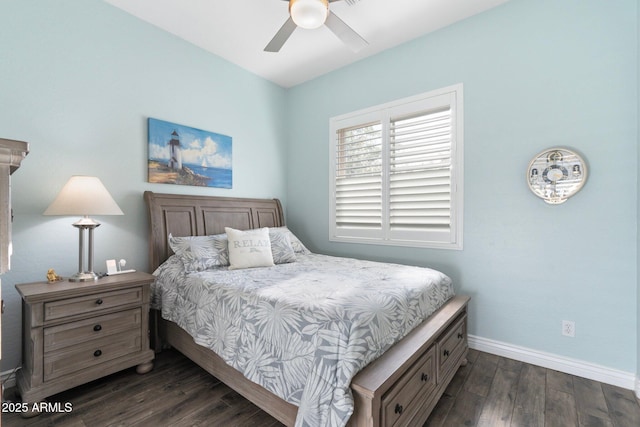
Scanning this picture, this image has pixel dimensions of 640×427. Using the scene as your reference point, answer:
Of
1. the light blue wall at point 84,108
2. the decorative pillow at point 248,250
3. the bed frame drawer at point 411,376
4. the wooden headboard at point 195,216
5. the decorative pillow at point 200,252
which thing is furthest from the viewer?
the wooden headboard at point 195,216

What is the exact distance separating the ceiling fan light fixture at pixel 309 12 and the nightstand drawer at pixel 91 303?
7.20 ft

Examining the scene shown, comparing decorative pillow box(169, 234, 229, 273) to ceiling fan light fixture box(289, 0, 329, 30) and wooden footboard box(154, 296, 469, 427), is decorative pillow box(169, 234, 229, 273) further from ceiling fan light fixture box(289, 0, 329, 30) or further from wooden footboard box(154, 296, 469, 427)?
ceiling fan light fixture box(289, 0, 329, 30)

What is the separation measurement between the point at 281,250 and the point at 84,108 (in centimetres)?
199

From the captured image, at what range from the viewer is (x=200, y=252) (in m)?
2.61

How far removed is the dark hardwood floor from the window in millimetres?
1157

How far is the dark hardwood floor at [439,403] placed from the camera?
5.88 feet

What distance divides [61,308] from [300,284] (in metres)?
1.50

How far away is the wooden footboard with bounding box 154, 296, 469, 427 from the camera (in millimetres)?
1337

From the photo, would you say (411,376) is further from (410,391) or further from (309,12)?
(309,12)

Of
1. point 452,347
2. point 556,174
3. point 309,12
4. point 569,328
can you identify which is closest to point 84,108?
point 309,12

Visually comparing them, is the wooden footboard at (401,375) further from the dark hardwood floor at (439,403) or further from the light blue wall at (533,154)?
the light blue wall at (533,154)

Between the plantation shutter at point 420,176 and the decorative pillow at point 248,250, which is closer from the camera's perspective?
the decorative pillow at point 248,250

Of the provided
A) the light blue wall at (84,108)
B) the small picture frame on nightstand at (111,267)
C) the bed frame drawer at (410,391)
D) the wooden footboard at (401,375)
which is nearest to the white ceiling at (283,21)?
the light blue wall at (84,108)

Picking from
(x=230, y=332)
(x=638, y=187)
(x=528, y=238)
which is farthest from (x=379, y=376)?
(x=638, y=187)
